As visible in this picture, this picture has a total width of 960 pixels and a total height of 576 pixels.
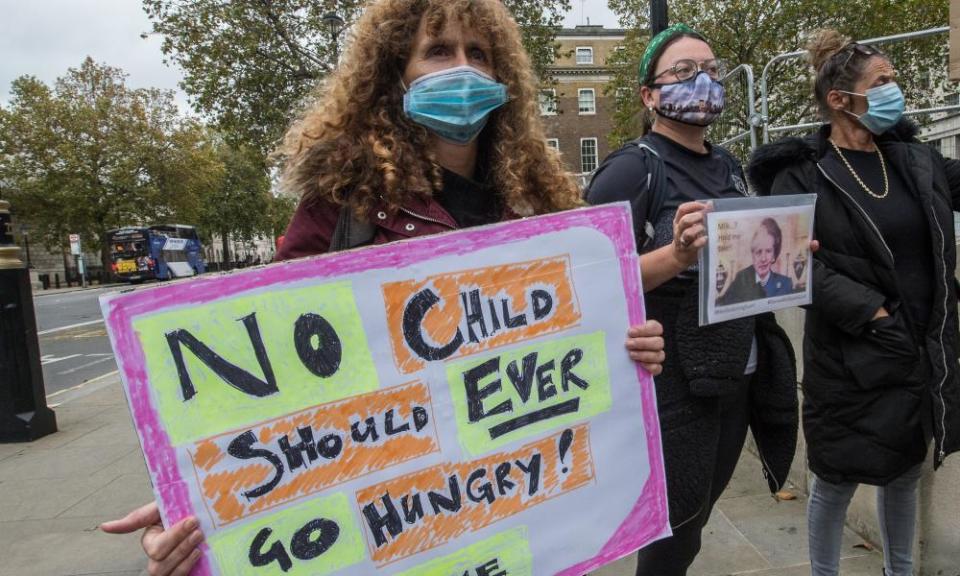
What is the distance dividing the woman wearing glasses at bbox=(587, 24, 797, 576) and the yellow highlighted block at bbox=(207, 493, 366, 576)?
0.95 m

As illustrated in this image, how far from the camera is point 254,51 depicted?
11.5m

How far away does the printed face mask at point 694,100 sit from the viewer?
1.86 meters

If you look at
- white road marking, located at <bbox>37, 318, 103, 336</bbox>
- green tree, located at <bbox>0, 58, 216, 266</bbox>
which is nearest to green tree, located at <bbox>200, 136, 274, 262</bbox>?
green tree, located at <bbox>0, 58, 216, 266</bbox>

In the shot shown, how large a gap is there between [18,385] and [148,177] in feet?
133

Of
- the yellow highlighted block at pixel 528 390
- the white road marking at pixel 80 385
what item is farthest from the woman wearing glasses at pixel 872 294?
the white road marking at pixel 80 385

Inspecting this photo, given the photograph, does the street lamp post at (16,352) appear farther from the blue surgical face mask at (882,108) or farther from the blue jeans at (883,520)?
the blue surgical face mask at (882,108)

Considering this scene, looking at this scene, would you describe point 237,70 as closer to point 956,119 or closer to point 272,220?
point 956,119

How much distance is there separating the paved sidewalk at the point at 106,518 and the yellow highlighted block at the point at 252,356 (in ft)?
7.44

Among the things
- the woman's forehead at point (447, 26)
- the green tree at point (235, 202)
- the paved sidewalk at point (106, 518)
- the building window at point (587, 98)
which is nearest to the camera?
the woman's forehead at point (447, 26)

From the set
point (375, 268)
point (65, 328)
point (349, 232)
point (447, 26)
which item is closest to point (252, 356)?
point (375, 268)

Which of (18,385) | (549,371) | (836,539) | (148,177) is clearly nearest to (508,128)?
(549,371)

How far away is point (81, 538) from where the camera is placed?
3.43m

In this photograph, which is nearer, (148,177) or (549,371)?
(549,371)

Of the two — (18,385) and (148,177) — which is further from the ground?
(148,177)
